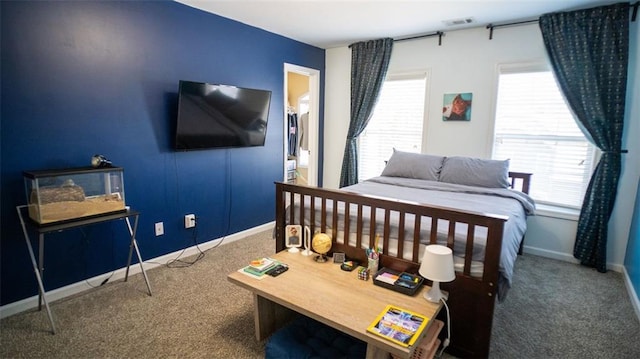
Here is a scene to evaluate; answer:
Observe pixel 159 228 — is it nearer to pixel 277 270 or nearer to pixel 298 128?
pixel 277 270

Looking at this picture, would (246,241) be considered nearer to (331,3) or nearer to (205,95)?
(205,95)

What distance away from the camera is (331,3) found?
2.95m

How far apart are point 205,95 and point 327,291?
82.6 inches

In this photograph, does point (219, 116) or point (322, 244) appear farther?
point (219, 116)

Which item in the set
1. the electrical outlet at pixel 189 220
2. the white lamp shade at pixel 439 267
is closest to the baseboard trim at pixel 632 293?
the white lamp shade at pixel 439 267

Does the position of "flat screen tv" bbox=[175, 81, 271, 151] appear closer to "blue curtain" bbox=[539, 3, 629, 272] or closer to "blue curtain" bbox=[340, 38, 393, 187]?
"blue curtain" bbox=[340, 38, 393, 187]

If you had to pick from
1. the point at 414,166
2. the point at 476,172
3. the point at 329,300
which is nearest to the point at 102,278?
the point at 329,300

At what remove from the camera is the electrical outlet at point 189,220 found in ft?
10.6

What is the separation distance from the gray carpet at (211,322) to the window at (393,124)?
2.07 metres

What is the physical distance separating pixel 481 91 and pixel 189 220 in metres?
3.35

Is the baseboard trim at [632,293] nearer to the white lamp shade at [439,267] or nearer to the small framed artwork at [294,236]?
the white lamp shade at [439,267]

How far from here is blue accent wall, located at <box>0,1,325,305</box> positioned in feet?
7.14

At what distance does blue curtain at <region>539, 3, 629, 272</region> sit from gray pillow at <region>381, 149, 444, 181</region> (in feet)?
4.32

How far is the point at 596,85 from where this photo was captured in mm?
2939
